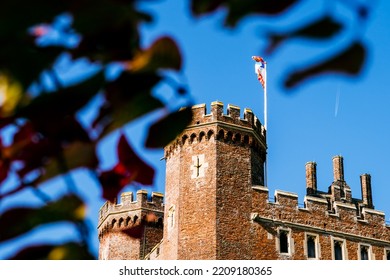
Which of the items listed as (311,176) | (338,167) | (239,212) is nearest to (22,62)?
(239,212)

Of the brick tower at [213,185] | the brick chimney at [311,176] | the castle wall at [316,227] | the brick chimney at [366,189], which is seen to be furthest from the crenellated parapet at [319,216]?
the brick chimney at [366,189]

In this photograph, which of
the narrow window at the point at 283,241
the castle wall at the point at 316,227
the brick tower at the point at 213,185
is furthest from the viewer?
the narrow window at the point at 283,241

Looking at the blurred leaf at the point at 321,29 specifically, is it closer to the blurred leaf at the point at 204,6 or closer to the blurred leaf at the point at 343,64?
the blurred leaf at the point at 343,64

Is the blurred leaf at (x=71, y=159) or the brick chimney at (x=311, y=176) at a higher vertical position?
the brick chimney at (x=311, y=176)

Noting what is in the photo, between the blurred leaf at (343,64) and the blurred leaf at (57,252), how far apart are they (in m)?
0.36

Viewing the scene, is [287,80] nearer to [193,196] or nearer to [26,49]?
[26,49]

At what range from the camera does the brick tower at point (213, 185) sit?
25.4 metres

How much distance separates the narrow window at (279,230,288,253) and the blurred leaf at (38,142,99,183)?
25.9m

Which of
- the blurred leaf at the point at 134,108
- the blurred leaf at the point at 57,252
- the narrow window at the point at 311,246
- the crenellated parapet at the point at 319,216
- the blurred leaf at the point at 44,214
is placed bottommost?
the blurred leaf at the point at 57,252

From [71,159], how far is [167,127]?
0.17m

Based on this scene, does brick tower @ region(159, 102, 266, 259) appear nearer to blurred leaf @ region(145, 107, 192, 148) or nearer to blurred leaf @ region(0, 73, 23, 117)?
blurred leaf @ region(145, 107, 192, 148)

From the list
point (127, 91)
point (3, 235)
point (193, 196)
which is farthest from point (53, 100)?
point (193, 196)

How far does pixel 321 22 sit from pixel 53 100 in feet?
1.07

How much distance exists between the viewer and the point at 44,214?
1.00m
